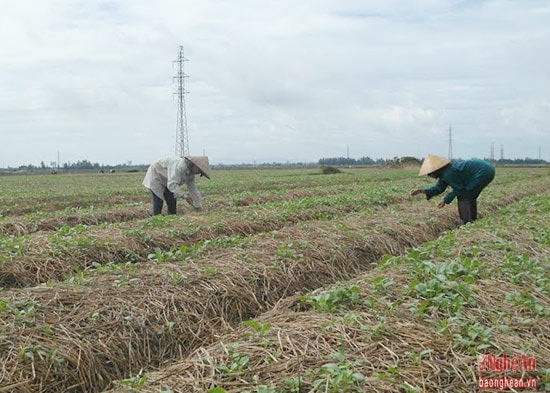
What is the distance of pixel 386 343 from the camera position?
144 inches

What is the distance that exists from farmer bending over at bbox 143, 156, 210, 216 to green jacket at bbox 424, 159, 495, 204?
463 cm

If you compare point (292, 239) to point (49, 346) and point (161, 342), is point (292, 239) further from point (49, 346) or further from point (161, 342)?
point (49, 346)

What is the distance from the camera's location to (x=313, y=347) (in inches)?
143

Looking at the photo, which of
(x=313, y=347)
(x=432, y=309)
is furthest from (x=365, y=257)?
(x=313, y=347)

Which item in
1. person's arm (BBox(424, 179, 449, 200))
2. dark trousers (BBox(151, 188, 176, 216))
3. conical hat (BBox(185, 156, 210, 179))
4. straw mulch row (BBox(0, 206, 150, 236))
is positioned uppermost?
conical hat (BBox(185, 156, 210, 179))

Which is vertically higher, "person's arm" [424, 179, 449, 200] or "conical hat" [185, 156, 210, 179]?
"conical hat" [185, 156, 210, 179]

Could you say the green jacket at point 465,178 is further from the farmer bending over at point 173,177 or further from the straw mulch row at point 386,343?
the straw mulch row at point 386,343

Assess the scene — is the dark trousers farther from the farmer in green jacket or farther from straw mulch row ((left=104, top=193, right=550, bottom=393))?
straw mulch row ((left=104, top=193, right=550, bottom=393))

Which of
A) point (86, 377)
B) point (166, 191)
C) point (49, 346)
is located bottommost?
point (86, 377)

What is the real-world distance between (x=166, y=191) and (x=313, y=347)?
842 cm

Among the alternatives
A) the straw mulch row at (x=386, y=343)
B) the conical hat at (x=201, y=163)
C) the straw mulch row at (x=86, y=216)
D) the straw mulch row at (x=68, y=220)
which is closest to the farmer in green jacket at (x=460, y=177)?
the conical hat at (x=201, y=163)

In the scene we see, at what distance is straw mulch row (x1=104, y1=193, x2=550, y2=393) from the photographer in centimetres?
316

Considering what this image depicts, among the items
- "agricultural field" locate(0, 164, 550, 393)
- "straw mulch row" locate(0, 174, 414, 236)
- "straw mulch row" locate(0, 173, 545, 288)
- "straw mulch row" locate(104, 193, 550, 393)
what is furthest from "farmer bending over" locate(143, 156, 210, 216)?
"straw mulch row" locate(104, 193, 550, 393)

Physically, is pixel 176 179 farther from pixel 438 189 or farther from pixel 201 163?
pixel 438 189
